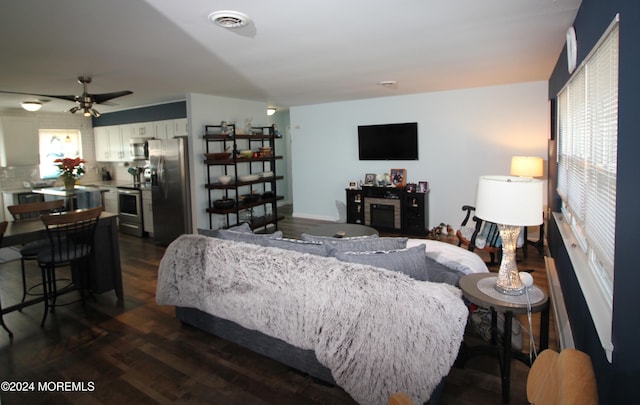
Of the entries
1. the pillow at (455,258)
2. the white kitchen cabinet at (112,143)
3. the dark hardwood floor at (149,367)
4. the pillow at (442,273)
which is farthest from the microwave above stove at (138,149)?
the pillow at (442,273)

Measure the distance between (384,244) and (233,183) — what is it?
3.88m

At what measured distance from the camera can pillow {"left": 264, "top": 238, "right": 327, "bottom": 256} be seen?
2484mm

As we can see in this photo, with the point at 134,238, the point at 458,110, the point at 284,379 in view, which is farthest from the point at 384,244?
the point at 134,238

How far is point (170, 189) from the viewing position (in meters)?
5.73

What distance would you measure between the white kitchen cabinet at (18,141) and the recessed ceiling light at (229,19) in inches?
247

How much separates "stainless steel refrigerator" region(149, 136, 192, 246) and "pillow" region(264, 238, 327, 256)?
134 inches

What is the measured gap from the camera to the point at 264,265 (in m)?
2.41

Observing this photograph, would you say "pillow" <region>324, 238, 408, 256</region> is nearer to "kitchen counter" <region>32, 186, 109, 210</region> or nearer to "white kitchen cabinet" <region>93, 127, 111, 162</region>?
"kitchen counter" <region>32, 186, 109, 210</region>

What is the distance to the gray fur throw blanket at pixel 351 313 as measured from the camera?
185 cm

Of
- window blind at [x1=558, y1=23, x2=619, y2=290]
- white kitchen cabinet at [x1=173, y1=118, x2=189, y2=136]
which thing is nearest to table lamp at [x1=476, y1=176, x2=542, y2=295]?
window blind at [x1=558, y1=23, x2=619, y2=290]

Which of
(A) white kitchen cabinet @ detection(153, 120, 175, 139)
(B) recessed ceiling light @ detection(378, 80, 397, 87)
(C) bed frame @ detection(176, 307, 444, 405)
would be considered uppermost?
(B) recessed ceiling light @ detection(378, 80, 397, 87)

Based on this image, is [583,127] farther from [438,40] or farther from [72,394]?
[72,394]

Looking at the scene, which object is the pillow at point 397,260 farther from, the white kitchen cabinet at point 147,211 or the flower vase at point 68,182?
the flower vase at point 68,182

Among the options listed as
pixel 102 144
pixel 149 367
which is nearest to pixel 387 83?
pixel 149 367
